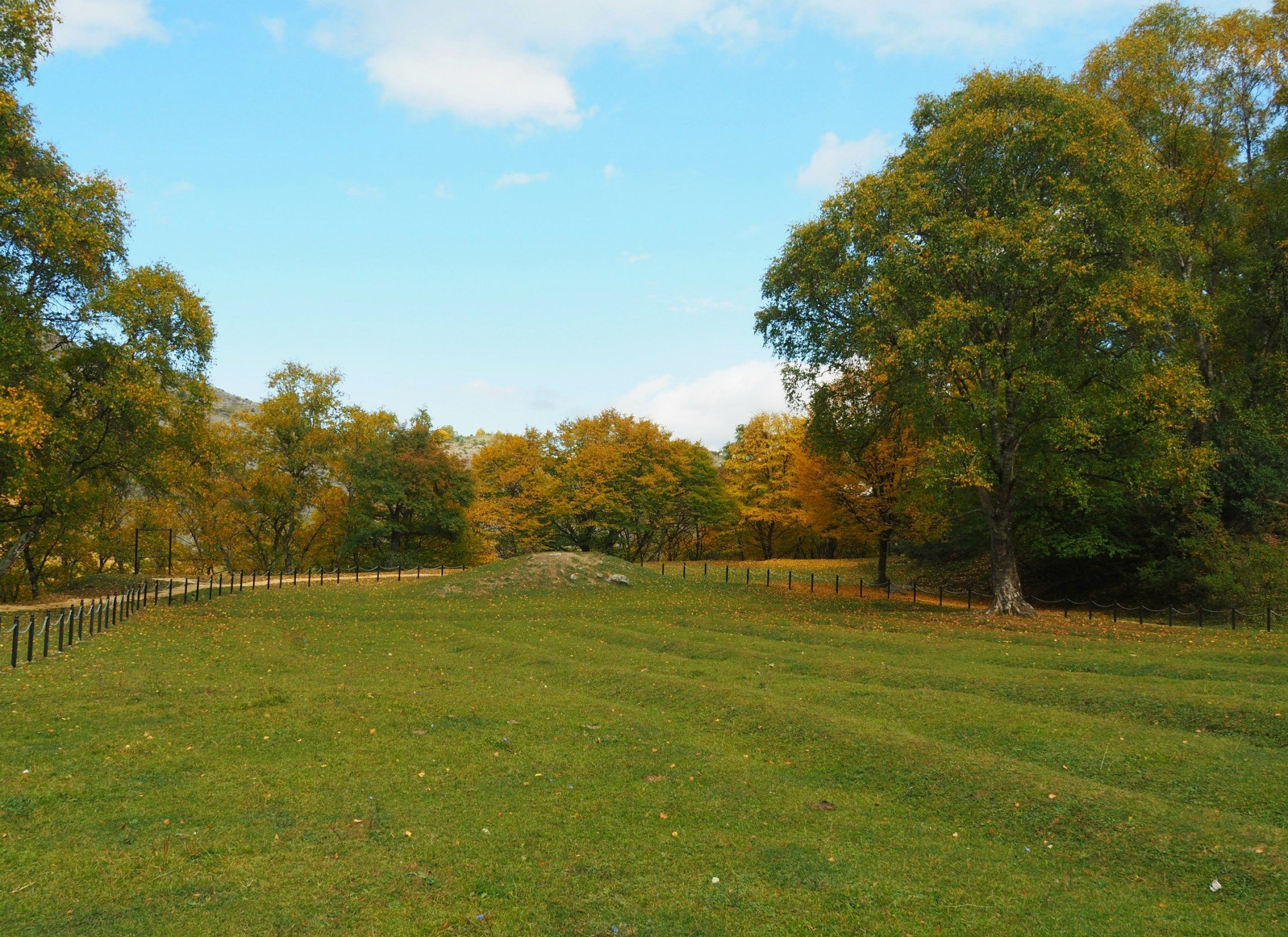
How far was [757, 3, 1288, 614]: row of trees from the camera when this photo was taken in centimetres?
2323

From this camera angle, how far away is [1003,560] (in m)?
26.9

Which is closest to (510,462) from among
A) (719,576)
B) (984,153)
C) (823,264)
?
(719,576)

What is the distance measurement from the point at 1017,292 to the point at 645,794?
22.5 metres

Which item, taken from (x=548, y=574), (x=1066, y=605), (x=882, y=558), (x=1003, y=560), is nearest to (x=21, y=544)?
(x=548, y=574)

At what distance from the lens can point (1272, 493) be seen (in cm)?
2802

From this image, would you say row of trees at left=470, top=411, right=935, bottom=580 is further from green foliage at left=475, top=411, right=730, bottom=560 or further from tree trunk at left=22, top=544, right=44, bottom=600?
tree trunk at left=22, top=544, right=44, bottom=600

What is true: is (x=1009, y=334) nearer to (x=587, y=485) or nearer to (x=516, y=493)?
(x=587, y=485)

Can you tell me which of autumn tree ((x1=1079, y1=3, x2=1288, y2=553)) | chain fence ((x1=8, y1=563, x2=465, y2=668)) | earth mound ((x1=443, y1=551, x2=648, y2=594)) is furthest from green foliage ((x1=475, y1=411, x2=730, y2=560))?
autumn tree ((x1=1079, y1=3, x2=1288, y2=553))

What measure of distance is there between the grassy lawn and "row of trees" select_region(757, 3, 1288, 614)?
913cm

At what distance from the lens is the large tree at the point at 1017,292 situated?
23.0 metres

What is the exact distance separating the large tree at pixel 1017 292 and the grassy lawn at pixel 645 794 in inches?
331

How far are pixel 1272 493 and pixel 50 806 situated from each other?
36505 millimetres

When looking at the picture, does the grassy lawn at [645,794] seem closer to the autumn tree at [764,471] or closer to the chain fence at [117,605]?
the chain fence at [117,605]

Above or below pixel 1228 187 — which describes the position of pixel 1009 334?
below
